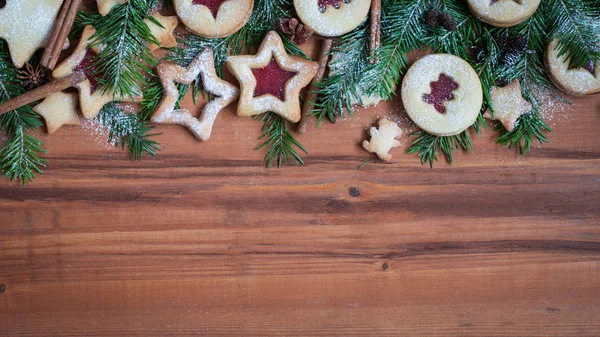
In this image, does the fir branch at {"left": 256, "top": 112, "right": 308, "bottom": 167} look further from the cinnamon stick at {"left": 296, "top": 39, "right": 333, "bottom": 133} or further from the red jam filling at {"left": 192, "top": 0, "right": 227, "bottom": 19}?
the red jam filling at {"left": 192, "top": 0, "right": 227, "bottom": 19}

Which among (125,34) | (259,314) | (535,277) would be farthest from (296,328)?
(125,34)

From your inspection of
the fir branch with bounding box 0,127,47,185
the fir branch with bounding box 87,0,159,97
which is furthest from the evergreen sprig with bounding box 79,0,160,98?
the fir branch with bounding box 0,127,47,185

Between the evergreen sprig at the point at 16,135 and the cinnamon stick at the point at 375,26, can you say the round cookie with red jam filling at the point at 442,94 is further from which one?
the evergreen sprig at the point at 16,135

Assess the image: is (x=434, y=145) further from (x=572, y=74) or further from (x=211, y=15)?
(x=211, y=15)

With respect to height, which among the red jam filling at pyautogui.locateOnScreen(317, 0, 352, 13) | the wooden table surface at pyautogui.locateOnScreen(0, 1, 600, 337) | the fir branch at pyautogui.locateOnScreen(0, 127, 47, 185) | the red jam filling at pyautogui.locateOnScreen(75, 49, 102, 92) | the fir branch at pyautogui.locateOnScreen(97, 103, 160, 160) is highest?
the red jam filling at pyautogui.locateOnScreen(317, 0, 352, 13)

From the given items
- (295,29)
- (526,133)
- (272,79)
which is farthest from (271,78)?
(526,133)

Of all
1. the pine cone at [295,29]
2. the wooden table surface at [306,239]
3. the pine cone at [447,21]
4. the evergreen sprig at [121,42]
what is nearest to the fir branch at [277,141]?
the wooden table surface at [306,239]
